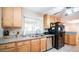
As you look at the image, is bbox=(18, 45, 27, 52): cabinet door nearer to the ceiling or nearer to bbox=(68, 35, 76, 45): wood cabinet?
the ceiling

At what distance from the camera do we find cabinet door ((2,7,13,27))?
2.00m

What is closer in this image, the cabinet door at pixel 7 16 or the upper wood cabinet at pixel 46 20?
the cabinet door at pixel 7 16

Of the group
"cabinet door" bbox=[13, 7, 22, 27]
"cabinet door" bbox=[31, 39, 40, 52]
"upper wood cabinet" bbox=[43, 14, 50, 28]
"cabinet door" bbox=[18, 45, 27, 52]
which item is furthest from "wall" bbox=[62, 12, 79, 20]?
"cabinet door" bbox=[18, 45, 27, 52]

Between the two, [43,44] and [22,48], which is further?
[43,44]

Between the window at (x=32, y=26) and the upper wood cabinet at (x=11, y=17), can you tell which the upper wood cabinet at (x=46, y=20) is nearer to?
the window at (x=32, y=26)

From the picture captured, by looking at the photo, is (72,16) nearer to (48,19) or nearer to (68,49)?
(48,19)

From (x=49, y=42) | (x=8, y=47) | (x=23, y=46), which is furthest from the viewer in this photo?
(x=49, y=42)

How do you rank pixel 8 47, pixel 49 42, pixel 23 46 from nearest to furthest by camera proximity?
pixel 8 47 < pixel 23 46 < pixel 49 42

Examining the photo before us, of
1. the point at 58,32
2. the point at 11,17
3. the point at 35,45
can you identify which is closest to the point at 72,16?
the point at 58,32

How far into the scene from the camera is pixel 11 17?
206cm

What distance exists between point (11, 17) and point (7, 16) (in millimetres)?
78

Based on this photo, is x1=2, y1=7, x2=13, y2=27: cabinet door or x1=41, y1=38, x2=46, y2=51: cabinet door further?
x1=41, y1=38, x2=46, y2=51: cabinet door

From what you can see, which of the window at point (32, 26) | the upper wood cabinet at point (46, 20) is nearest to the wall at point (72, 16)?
the upper wood cabinet at point (46, 20)

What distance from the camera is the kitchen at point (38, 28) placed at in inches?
79.7
